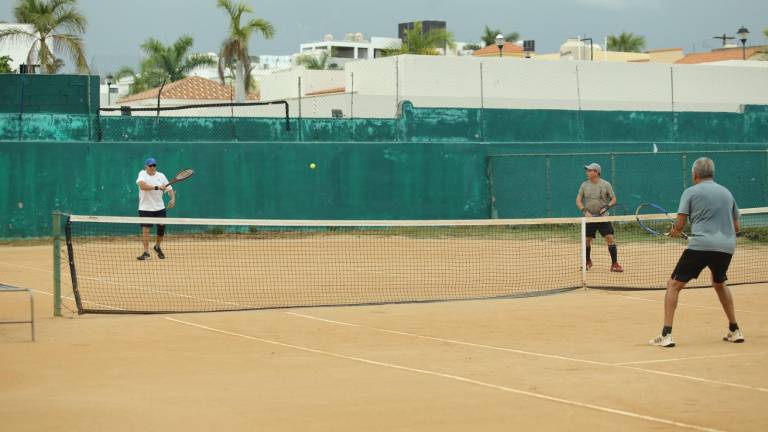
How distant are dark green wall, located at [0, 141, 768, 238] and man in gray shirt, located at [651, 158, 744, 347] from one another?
50.1 ft

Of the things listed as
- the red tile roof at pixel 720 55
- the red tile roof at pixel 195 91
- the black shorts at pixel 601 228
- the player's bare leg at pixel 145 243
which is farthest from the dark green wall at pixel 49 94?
the red tile roof at pixel 720 55

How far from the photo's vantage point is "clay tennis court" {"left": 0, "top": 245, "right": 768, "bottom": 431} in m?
6.52

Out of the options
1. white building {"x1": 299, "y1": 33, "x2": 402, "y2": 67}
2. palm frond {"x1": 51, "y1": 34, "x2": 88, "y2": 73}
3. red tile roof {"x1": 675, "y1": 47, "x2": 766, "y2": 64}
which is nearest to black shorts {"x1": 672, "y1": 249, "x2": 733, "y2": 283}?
palm frond {"x1": 51, "y1": 34, "x2": 88, "y2": 73}

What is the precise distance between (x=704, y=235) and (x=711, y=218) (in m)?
0.16

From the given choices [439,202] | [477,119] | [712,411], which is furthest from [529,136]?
[712,411]

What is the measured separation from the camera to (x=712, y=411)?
22.0 ft

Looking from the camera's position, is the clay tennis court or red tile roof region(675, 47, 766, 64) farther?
red tile roof region(675, 47, 766, 64)

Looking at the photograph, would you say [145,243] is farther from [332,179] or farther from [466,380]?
[466,380]

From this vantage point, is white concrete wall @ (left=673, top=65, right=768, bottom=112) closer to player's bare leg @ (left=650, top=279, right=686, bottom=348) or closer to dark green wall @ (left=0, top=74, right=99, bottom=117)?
dark green wall @ (left=0, top=74, right=99, bottom=117)

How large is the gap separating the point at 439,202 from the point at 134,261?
9.95 m

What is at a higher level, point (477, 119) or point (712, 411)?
point (477, 119)

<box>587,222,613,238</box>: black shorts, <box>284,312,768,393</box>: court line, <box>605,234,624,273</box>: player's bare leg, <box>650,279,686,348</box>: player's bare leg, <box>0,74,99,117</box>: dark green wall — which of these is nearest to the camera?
<box>284,312,768,393</box>: court line

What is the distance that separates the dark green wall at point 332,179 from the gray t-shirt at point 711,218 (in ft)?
50.3

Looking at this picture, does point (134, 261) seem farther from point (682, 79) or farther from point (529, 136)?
point (682, 79)
